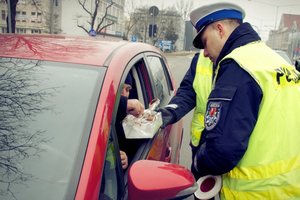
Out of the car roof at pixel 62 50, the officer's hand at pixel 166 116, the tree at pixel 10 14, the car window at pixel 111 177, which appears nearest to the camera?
the car window at pixel 111 177

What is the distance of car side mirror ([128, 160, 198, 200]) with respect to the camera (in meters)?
1.42

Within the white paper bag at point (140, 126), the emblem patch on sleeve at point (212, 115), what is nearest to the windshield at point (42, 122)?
the white paper bag at point (140, 126)

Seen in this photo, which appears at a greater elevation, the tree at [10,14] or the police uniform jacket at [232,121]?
the tree at [10,14]

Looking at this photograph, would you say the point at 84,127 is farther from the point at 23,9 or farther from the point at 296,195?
the point at 23,9

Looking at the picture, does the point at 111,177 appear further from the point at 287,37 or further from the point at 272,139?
the point at 287,37

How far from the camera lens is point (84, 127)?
5.11 ft

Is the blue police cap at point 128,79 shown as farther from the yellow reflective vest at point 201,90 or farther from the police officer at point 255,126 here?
the police officer at point 255,126

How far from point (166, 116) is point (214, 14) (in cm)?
78

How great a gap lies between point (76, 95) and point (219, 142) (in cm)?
70

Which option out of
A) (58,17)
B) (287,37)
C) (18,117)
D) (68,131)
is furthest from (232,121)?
(58,17)

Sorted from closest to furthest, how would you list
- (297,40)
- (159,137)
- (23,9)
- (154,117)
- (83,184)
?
(83,184) → (154,117) → (159,137) → (297,40) → (23,9)

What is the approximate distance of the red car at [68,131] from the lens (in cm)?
141

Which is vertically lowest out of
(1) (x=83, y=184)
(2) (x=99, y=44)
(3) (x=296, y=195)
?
(3) (x=296, y=195)

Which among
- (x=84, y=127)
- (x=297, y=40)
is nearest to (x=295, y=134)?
(x=84, y=127)
